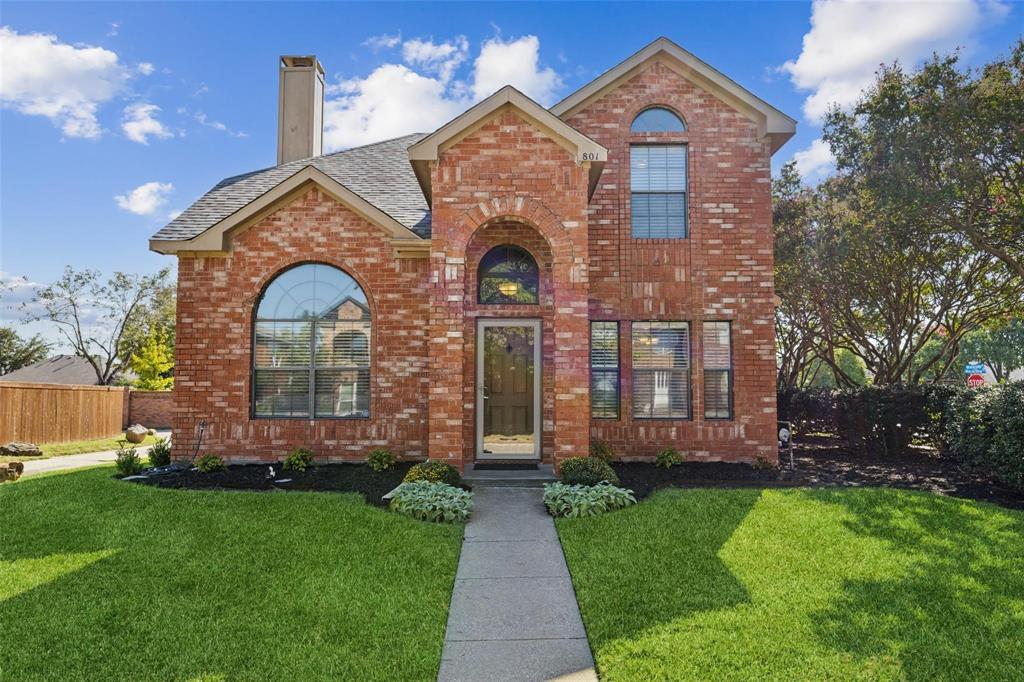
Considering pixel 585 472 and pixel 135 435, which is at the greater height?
pixel 585 472

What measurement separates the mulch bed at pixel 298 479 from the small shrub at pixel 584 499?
233cm

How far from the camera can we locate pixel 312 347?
10242 millimetres

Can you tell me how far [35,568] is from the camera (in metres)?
5.47

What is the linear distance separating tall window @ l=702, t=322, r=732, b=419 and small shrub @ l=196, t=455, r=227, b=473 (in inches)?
317

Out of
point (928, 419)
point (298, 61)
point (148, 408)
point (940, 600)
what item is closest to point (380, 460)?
point (940, 600)

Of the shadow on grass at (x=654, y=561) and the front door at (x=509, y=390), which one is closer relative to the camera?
the shadow on grass at (x=654, y=561)

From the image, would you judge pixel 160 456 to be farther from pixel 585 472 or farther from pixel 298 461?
pixel 585 472

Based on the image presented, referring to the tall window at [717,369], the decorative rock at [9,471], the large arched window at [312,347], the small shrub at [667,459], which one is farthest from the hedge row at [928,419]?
the decorative rock at [9,471]

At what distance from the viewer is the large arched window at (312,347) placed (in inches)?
401

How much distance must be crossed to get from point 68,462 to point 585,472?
12498 millimetres

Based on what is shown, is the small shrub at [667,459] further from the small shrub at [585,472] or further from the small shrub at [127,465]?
the small shrub at [127,465]

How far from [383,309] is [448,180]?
2.66 metres

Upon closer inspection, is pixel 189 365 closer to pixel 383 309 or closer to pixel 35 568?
pixel 383 309

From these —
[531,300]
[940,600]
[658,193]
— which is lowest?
[940,600]
